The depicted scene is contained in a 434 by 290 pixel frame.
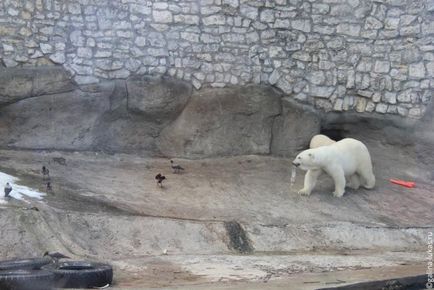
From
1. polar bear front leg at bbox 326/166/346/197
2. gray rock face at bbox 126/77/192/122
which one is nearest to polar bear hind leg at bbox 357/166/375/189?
polar bear front leg at bbox 326/166/346/197

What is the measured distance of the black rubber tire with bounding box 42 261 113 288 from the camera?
6316 millimetres

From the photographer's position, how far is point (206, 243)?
27.2ft

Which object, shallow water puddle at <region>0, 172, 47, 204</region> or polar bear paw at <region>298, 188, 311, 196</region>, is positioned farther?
polar bear paw at <region>298, 188, 311, 196</region>

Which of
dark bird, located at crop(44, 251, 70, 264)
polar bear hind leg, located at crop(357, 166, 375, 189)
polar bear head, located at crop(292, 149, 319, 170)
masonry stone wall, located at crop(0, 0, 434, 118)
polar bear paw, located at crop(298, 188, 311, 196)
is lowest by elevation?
polar bear paw, located at crop(298, 188, 311, 196)

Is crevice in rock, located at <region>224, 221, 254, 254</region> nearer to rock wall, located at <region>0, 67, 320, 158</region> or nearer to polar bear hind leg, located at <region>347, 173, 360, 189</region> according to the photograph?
polar bear hind leg, located at <region>347, 173, 360, 189</region>

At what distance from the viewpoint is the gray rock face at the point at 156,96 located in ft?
37.3

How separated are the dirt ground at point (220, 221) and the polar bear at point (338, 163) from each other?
0.20 metres

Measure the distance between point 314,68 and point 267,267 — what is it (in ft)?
16.1

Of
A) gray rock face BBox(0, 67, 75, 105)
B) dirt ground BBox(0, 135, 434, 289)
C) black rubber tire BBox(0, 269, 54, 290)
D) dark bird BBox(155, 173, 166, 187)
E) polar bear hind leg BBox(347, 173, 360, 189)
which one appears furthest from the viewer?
gray rock face BBox(0, 67, 75, 105)

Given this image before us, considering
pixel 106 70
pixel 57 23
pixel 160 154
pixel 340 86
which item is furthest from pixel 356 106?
pixel 57 23

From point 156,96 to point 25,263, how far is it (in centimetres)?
524

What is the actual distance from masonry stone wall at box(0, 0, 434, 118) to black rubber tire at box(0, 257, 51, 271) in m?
4.93

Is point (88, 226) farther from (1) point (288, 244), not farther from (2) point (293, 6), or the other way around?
(2) point (293, 6)

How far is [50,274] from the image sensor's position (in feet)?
20.3
